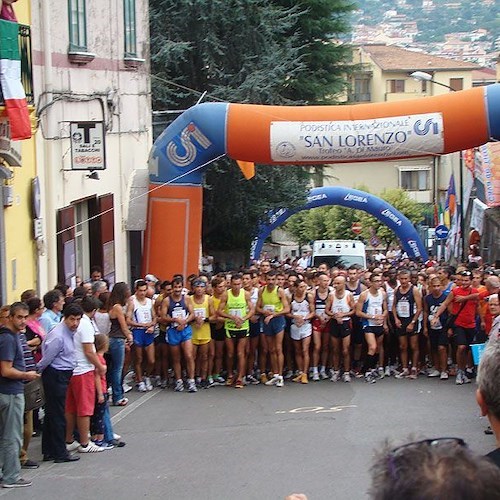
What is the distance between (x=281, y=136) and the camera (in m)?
17.9

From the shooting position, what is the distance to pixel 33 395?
10617 millimetres

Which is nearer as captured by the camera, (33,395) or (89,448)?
(33,395)

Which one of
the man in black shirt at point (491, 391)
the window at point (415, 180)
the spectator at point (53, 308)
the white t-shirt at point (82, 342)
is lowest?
the white t-shirt at point (82, 342)

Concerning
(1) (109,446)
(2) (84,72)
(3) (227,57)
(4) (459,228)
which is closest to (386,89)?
(4) (459,228)

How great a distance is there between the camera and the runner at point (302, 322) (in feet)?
50.9

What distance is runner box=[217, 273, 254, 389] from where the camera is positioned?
15.3 metres

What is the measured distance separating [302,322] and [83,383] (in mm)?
5152

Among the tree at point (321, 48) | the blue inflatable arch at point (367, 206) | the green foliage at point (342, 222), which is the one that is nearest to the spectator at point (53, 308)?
the tree at point (321, 48)

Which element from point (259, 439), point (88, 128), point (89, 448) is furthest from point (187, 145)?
point (89, 448)

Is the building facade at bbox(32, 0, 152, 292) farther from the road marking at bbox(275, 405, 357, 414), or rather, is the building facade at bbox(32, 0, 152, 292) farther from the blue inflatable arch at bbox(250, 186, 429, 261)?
the blue inflatable arch at bbox(250, 186, 429, 261)

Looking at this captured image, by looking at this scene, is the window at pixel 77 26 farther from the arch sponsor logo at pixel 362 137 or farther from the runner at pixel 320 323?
the runner at pixel 320 323

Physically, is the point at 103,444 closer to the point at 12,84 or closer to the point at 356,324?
the point at 12,84

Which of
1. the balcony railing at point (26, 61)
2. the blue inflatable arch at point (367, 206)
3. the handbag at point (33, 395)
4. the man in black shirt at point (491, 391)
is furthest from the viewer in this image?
the blue inflatable arch at point (367, 206)

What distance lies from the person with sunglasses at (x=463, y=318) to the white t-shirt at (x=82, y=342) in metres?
5.93
